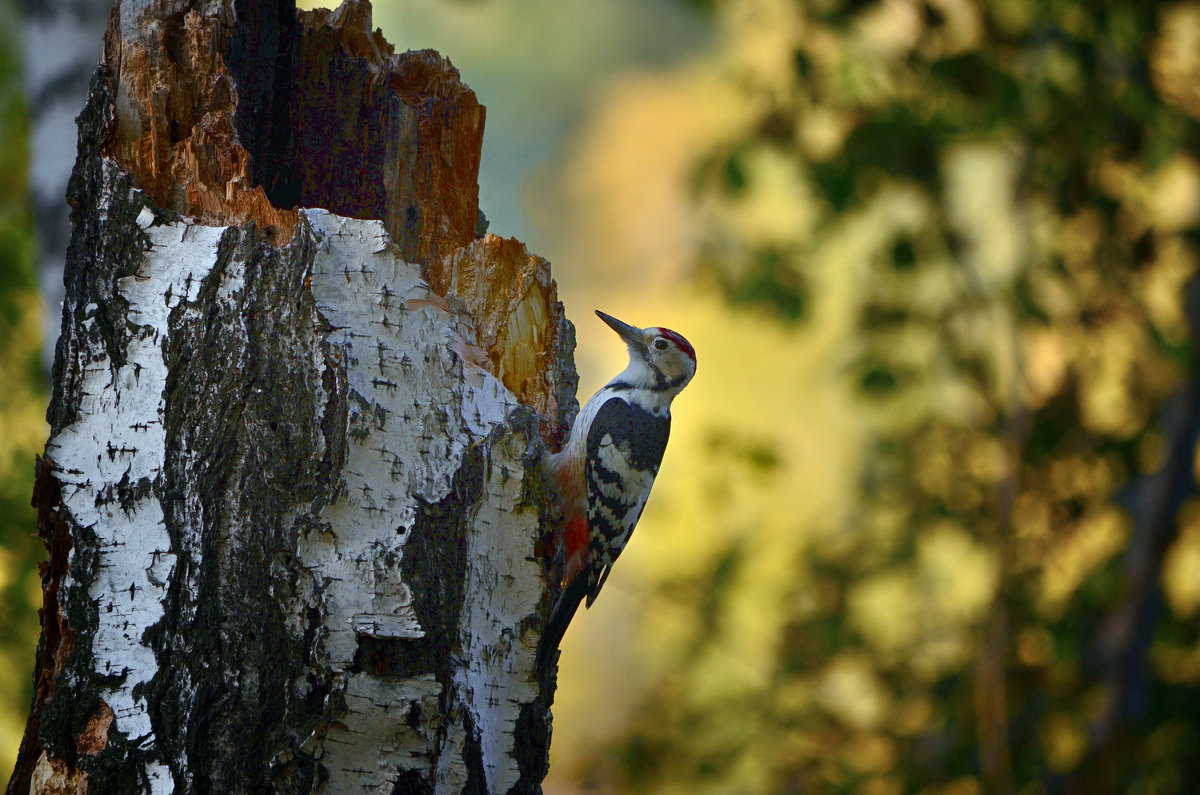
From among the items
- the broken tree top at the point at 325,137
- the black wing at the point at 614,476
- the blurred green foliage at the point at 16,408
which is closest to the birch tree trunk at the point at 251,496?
the broken tree top at the point at 325,137

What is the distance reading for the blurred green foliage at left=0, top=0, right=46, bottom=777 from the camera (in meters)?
Answer: 2.94

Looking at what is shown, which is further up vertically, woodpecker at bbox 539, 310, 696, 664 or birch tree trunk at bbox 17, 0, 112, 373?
birch tree trunk at bbox 17, 0, 112, 373

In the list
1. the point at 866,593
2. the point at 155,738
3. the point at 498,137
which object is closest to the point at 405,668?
the point at 155,738

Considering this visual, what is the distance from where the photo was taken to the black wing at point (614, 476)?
7.96 feet

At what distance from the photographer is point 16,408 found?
3.56 metres

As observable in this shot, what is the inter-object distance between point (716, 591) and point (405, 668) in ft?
7.63

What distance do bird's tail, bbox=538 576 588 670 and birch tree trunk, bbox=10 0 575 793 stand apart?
0.15 ft

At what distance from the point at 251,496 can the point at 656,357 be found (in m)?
1.68

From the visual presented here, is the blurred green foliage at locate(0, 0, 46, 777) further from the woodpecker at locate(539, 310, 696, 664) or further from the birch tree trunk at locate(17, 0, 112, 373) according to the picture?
the woodpecker at locate(539, 310, 696, 664)

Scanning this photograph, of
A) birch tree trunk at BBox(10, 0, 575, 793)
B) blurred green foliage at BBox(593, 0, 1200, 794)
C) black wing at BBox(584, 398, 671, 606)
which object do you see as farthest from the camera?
blurred green foliage at BBox(593, 0, 1200, 794)

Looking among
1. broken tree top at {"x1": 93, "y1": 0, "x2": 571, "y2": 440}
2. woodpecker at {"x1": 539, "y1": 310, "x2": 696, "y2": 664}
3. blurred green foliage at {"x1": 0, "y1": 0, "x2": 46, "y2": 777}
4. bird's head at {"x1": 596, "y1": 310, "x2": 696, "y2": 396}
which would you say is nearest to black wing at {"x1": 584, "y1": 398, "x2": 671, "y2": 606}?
woodpecker at {"x1": 539, "y1": 310, "x2": 696, "y2": 664}

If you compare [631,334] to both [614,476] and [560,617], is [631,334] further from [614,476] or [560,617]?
[560,617]

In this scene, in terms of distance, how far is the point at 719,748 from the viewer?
11.9 ft

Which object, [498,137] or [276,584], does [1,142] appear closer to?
[498,137]
